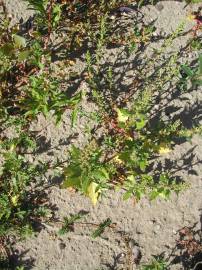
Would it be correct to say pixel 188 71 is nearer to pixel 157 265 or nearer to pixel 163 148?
pixel 163 148

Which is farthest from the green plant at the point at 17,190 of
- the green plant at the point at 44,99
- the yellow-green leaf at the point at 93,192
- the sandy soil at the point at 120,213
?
the yellow-green leaf at the point at 93,192

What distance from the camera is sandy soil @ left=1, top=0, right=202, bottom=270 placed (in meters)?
4.32

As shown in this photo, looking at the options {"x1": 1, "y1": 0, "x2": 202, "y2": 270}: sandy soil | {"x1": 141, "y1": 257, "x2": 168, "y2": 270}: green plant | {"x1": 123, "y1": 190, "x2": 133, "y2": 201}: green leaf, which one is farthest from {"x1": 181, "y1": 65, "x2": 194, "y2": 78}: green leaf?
{"x1": 141, "y1": 257, "x2": 168, "y2": 270}: green plant

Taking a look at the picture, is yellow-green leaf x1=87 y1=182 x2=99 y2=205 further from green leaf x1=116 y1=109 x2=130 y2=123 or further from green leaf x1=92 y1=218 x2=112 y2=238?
green leaf x1=116 y1=109 x2=130 y2=123

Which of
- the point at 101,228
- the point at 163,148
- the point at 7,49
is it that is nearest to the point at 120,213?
the point at 101,228

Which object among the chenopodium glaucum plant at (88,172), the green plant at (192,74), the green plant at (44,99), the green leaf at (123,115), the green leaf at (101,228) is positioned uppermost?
the green plant at (192,74)

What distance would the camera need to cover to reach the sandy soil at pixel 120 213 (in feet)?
14.2

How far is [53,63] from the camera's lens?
171 inches

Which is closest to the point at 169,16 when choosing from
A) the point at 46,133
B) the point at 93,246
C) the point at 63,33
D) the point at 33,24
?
the point at 63,33

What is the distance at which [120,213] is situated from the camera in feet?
14.5

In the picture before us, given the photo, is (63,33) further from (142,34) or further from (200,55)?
(200,55)

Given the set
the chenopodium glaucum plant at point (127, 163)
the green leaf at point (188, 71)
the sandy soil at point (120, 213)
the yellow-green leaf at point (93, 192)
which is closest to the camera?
the chenopodium glaucum plant at point (127, 163)

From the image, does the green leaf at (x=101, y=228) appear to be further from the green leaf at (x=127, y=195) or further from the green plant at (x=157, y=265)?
the green plant at (x=157, y=265)

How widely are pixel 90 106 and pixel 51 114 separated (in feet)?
1.36
